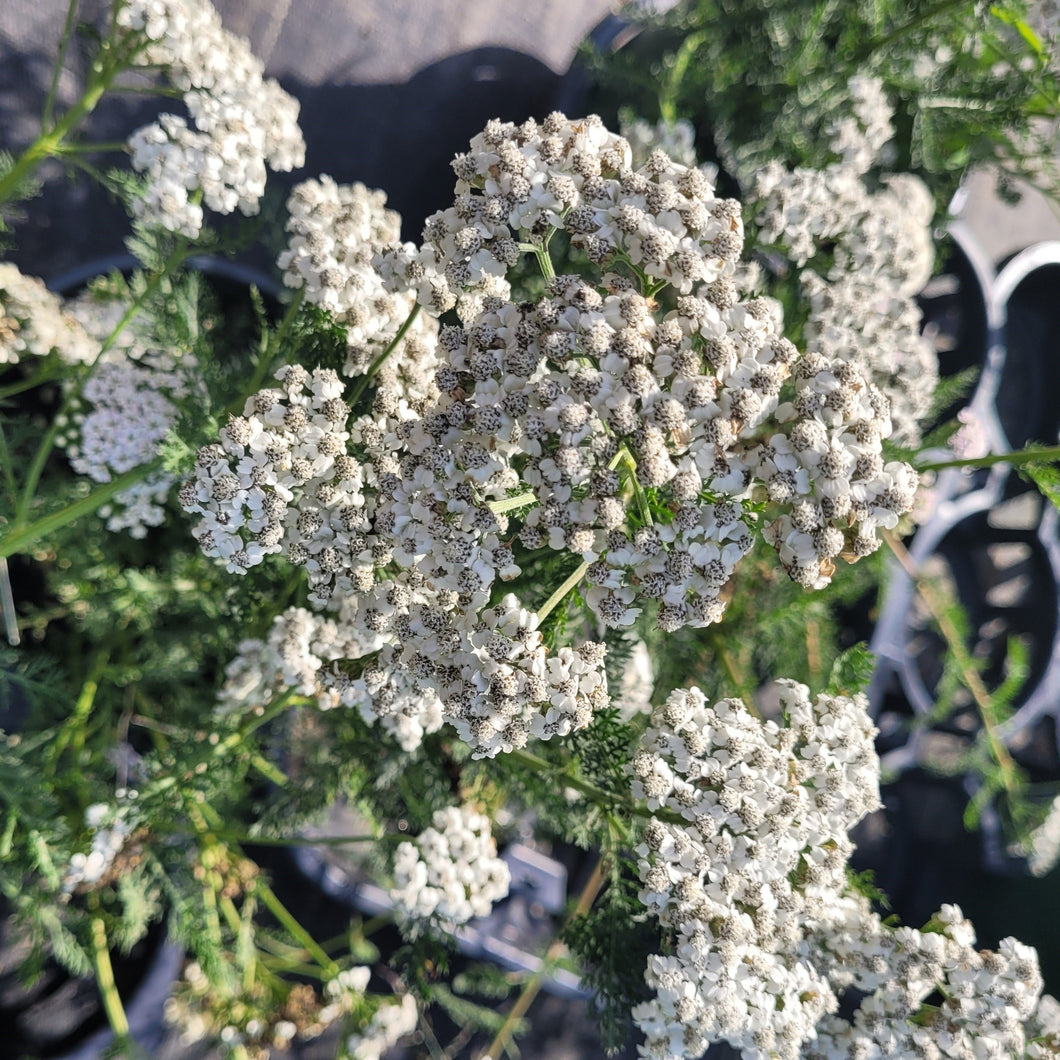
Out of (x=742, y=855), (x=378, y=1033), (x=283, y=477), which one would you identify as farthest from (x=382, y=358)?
(x=378, y=1033)

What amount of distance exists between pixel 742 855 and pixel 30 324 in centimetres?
145

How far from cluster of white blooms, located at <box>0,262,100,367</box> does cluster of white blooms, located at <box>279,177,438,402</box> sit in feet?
1.75

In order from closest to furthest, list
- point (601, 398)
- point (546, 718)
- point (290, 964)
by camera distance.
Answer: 1. point (601, 398)
2. point (546, 718)
3. point (290, 964)

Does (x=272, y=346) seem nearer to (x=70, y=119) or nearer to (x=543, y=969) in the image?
(x=70, y=119)

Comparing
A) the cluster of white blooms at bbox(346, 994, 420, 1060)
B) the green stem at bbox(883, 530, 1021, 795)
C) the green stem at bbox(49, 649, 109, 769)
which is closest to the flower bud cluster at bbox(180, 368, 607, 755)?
the green stem at bbox(49, 649, 109, 769)

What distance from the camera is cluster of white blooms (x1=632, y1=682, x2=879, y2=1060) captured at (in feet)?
3.90

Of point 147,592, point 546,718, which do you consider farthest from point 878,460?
point 147,592

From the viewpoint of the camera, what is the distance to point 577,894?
2.22m

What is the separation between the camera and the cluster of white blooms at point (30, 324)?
4.81ft

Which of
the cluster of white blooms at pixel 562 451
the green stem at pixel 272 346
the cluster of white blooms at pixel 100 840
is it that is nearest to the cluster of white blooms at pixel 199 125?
the green stem at pixel 272 346

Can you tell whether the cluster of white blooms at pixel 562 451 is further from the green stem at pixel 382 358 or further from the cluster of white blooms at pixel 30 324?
the cluster of white blooms at pixel 30 324

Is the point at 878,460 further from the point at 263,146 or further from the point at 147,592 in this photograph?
the point at 147,592

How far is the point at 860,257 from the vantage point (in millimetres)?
1598

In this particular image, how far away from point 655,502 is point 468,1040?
212 centimetres
